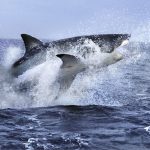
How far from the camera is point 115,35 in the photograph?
19500 mm

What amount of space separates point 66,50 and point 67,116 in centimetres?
379

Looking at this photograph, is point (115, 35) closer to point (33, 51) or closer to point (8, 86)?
point (33, 51)

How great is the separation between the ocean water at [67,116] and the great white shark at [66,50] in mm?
339

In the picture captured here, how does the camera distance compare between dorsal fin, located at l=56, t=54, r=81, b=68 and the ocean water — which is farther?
dorsal fin, located at l=56, t=54, r=81, b=68

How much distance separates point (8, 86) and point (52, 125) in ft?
17.3

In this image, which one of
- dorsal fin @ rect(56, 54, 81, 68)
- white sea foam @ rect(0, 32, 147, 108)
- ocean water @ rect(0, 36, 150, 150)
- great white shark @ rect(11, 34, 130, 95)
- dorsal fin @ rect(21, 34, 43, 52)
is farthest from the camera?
dorsal fin @ rect(21, 34, 43, 52)

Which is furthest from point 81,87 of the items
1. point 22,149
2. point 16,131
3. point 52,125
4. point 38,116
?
point 22,149

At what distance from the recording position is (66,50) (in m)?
19.1

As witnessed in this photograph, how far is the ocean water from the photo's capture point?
1245 centimetres

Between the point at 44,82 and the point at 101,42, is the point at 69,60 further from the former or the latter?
the point at 44,82

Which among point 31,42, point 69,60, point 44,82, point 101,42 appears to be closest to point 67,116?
point 69,60

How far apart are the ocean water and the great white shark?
34 cm

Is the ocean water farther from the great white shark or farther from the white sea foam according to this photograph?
the great white shark

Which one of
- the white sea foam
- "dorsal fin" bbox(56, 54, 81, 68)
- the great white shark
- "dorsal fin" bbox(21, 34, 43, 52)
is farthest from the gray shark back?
"dorsal fin" bbox(56, 54, 81, 68)
